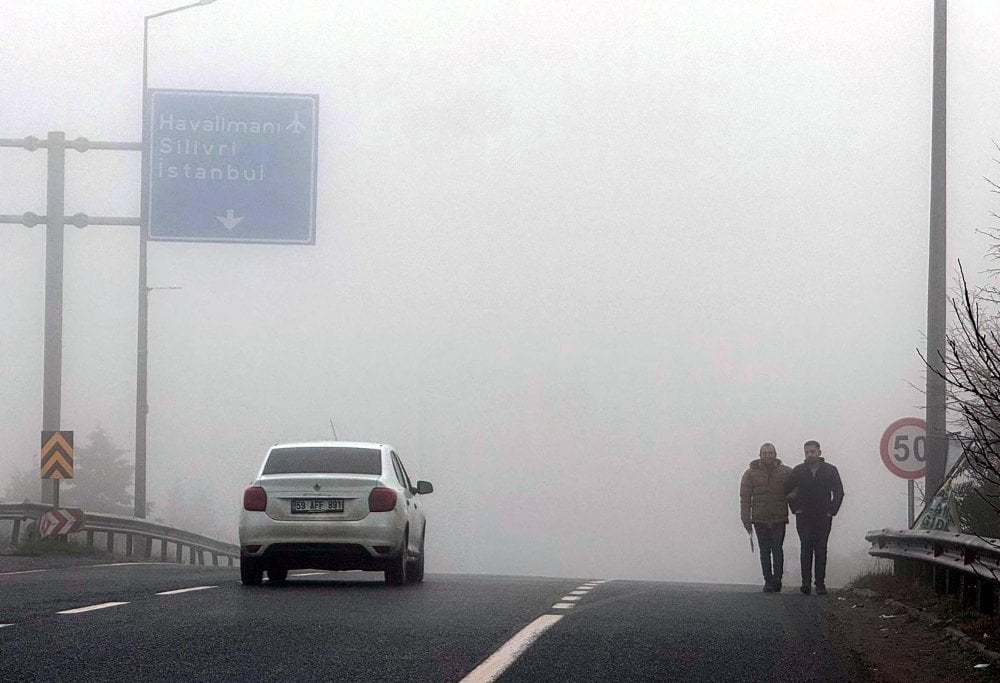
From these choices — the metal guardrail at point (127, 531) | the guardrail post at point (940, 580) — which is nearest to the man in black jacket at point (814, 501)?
the guardrail post at point (940, 580)

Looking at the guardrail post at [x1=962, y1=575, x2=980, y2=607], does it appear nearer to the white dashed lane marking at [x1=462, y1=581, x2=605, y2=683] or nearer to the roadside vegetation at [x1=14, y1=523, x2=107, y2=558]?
the white dashed lane marking at [x1=462, y1=581, x2=605, y2=683]

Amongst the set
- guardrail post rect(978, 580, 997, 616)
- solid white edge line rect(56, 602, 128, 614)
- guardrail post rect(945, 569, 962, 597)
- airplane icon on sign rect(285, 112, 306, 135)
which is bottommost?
solid white edge line rect(56, 602, 128, 614)

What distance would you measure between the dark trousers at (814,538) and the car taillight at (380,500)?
196 inches

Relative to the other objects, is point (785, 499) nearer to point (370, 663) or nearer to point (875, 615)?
point (875, 615)

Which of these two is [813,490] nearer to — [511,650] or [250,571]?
[250,571]

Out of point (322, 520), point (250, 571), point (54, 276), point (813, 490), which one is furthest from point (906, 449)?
point (54, 276)

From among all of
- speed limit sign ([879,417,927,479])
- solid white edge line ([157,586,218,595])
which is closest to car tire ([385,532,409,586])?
solid white edge line ([157,586,218,595])

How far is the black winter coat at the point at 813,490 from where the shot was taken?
2097 cm

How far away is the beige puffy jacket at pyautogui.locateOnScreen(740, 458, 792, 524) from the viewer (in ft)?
69.6

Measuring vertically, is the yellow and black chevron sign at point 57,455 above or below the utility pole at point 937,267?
below

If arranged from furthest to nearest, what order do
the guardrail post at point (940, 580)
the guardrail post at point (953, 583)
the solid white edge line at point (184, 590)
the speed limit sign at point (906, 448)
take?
the speed limit sign at point (906, 448) → the solid white edge line at point (184, 590) → the guardrail post at point (940, 580) → the guardrail post at point (953, 583)

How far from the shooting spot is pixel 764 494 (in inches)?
837

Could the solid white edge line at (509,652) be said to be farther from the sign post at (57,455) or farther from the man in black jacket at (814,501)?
the sign post at (57,455)

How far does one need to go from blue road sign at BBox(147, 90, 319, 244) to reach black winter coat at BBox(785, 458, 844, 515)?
1087cm
